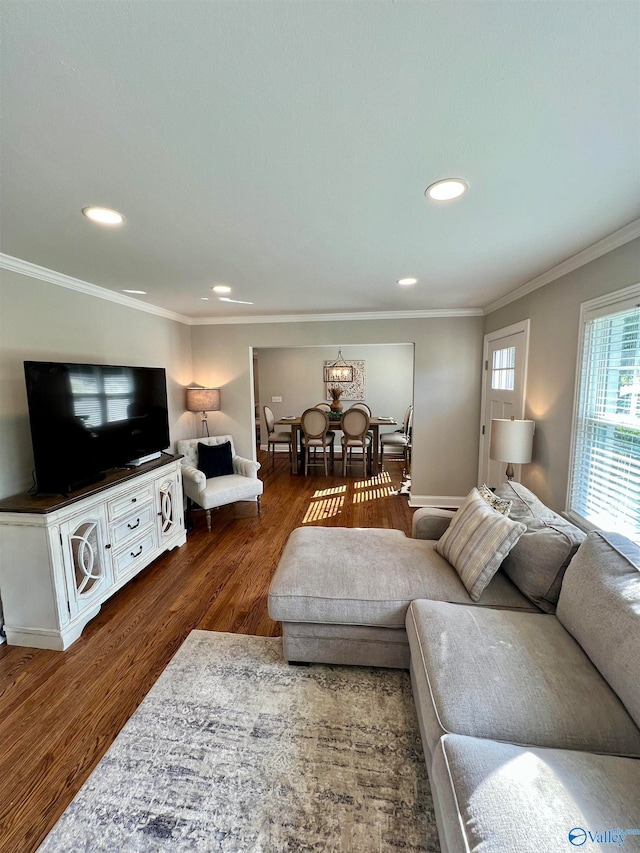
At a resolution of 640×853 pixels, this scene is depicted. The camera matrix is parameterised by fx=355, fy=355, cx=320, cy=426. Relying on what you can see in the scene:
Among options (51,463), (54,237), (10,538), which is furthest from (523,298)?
(10,538)

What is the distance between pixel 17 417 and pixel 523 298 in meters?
3.91

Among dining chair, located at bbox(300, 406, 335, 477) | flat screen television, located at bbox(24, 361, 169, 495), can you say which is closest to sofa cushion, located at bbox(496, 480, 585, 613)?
flat screen television, located at bbox(24, 361, 169, 495)

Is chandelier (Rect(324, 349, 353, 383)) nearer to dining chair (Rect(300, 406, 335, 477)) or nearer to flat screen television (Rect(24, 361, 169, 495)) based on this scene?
dining chair (Rect(300, 406, 335, 477))

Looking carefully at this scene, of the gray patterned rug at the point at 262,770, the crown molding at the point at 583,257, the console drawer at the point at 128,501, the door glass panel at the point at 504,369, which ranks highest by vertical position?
the crown molding at the point at 583,257

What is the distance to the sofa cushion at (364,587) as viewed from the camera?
172cm

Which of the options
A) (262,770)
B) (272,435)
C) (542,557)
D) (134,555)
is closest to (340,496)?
(272,435)

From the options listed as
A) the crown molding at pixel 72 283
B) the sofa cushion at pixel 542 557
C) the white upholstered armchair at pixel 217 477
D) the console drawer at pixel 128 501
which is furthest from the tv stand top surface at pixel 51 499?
the sofa cushion at pixel 542 557

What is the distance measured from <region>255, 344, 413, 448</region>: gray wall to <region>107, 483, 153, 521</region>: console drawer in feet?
14.9

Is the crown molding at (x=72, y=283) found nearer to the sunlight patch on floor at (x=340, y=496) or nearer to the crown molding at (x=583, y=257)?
the sunlight patch on floor at (x=340, y=496)

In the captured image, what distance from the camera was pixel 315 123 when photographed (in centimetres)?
105

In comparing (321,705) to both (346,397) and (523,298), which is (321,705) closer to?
(523,298)

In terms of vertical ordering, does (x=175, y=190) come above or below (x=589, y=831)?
above

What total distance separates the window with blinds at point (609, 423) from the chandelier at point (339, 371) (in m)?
5.13

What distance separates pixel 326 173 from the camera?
132 centimetres
